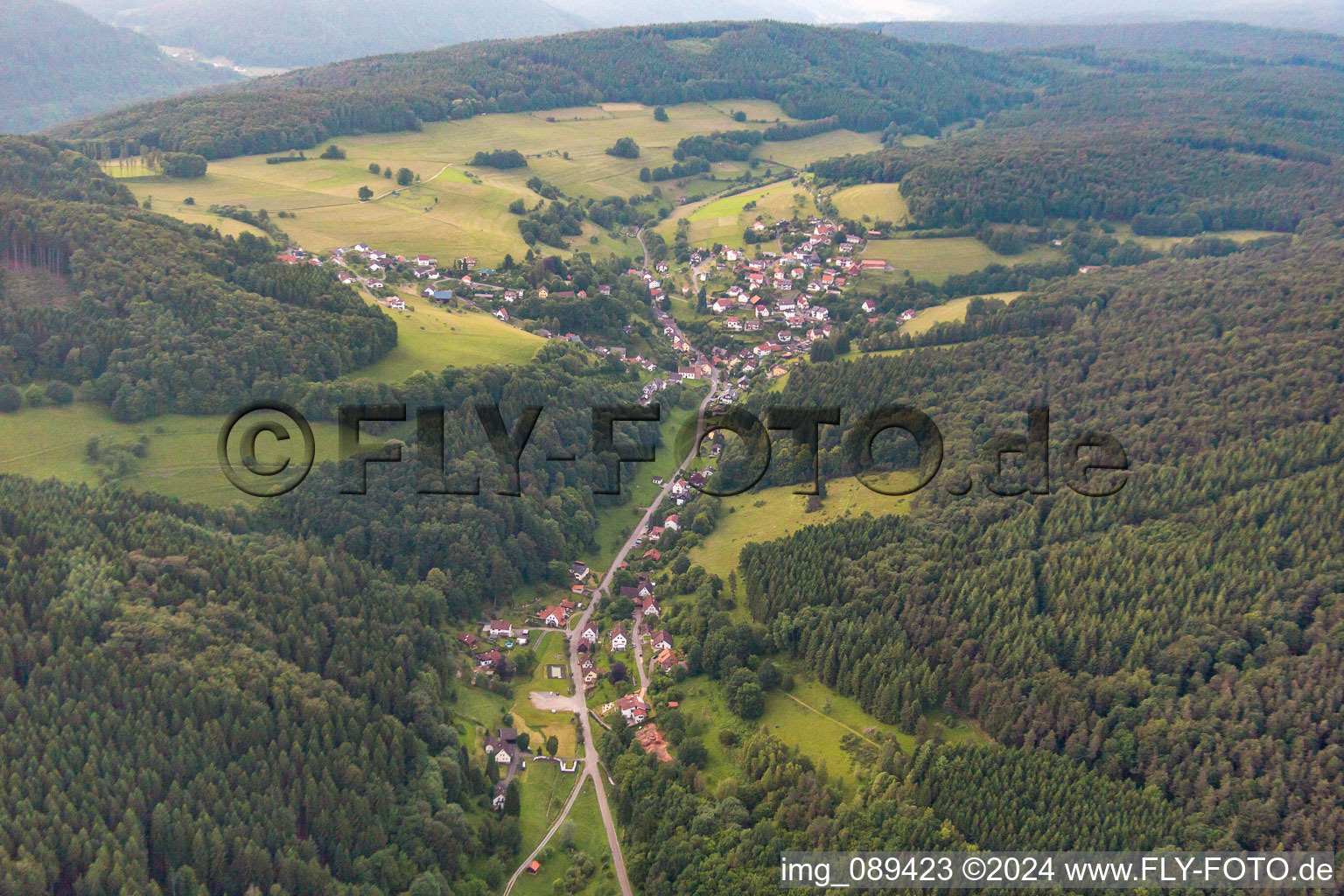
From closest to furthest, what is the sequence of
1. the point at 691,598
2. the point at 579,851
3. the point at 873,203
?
1. the point at 579,851
2. the point at 691,598
3. the point at 873,203

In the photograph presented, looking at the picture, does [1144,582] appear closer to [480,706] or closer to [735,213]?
[480,706]

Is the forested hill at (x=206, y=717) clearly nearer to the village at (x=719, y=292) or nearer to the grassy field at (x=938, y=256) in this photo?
the village at (x=719, y=292)

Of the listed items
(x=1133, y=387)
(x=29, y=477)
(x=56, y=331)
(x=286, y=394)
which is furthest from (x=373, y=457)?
(x=1133, y=387)

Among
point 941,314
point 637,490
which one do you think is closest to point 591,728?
point 637,490

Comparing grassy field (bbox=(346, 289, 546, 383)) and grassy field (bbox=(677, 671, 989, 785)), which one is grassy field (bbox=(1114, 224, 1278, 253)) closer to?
grassy field (bbox=(346, 289, 546, 383))

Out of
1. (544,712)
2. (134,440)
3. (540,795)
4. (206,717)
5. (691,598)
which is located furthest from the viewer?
(134,440)

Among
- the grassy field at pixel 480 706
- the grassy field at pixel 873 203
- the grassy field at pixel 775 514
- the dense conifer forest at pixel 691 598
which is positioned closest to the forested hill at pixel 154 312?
the dense conifer forest at pixel 691 598
